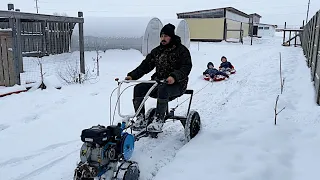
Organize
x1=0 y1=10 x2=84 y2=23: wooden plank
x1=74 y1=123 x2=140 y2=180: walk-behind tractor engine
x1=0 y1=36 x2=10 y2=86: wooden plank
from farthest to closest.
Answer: x1=0 y1=36 x2=10 y2=86: wooden plank → x1=0 y1=10 x2=84 y2=23: wooden plank → x1=74 y1=123 x2=140 y2=180: walk-behind tractor engine

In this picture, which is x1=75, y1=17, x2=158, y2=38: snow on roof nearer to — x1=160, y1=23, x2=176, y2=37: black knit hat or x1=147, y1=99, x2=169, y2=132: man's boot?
x1=160, y1=23, x2=176, y2=37: black knit hat

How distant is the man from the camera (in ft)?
14.7

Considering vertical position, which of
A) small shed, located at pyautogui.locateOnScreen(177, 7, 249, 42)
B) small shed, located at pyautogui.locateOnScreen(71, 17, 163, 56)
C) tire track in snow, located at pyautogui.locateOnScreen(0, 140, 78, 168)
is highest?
small shed, located at pyautogui.locateOnScreen(177, 7, 249, 42)

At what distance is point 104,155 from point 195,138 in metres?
2.07

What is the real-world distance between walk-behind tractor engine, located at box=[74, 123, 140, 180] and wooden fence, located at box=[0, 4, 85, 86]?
5615 mm

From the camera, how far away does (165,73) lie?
4.97 m

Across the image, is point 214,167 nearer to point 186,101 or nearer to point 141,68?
point 141,68

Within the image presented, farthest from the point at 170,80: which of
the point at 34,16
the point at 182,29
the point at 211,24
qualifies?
the point at 211,24

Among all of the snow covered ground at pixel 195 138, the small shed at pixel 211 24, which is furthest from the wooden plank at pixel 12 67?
the small shed at pixel 211 24

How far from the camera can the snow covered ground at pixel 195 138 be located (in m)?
3.95

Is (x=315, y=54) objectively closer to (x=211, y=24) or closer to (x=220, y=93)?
(x=220, y=93)

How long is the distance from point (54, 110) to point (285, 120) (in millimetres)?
4430

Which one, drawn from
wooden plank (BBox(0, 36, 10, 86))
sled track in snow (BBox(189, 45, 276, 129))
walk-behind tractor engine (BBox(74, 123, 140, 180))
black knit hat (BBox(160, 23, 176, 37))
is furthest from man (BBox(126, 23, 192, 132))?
wooden plank (BBox(0, 36, 10, 86))

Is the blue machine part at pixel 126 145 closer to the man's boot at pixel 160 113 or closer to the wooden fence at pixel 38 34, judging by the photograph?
the man's boot at pixel 160 113
